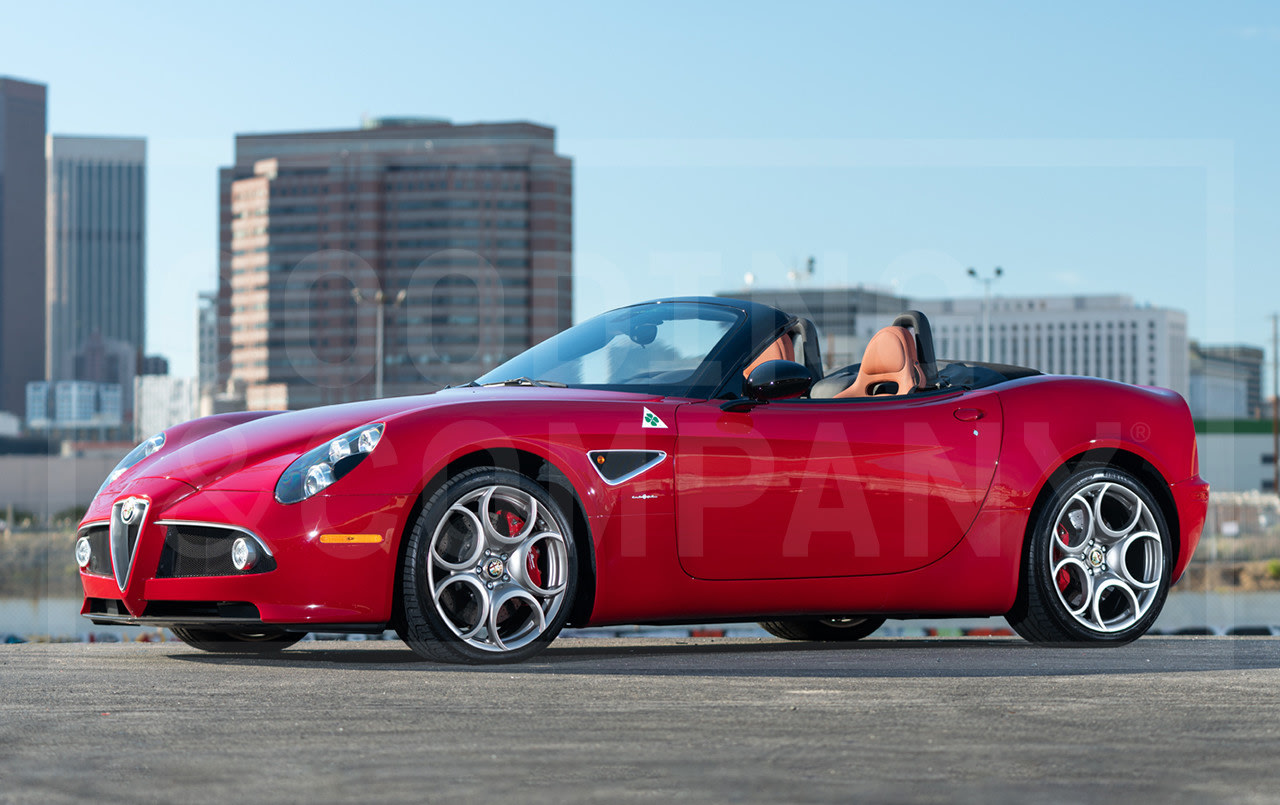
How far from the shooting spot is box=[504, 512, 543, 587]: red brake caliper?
18.3 ft

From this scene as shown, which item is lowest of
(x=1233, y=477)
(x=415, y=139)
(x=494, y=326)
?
(x=1233, y=477)

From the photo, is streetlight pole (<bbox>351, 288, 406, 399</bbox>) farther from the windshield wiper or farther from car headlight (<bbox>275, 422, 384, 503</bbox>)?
car headlight (<bbox>275, 422, 384, 503</bbox>)

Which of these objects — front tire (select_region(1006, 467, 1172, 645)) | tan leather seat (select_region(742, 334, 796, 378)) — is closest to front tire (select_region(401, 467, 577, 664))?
tan leather seat (select_region(742, 334, 796, 378))

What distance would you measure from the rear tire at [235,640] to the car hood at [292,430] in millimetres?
955

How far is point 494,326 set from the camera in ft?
525

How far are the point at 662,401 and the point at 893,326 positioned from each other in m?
1.53

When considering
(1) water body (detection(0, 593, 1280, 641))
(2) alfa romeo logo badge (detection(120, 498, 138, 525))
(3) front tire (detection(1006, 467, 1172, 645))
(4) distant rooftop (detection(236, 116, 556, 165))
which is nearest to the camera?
(2) alfa romeo logo badge (detection(120, 498, 138, 525))

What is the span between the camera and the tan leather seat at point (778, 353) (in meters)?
6.31

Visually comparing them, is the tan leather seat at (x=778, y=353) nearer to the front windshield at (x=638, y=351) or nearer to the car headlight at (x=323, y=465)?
the front windshield at (x=638, y=351)

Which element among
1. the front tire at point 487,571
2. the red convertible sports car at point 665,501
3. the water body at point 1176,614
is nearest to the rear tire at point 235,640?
the red convertible sports car at point 665,501

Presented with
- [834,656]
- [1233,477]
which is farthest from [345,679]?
[1233,477]

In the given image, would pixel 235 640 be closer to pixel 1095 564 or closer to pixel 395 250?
pixel 1095 564

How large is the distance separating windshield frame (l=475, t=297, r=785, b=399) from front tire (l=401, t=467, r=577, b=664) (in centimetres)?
79

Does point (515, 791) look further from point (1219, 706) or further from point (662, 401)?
point (662, 401)
